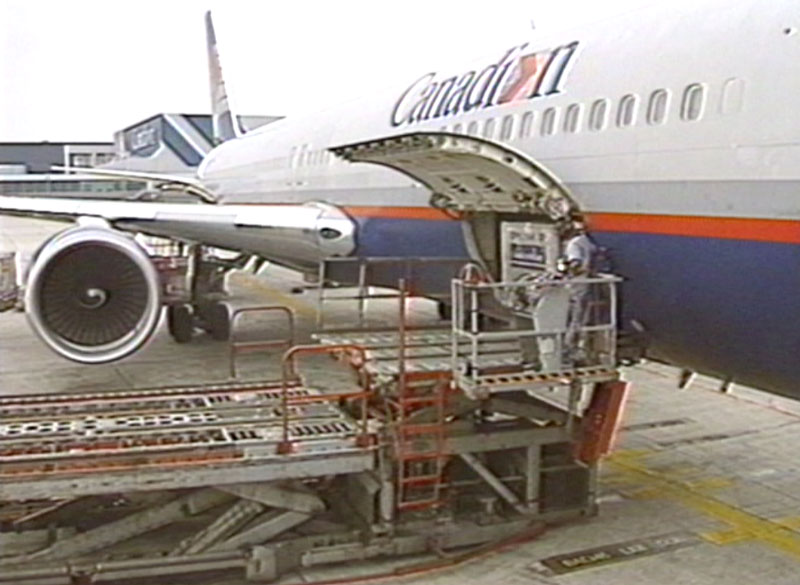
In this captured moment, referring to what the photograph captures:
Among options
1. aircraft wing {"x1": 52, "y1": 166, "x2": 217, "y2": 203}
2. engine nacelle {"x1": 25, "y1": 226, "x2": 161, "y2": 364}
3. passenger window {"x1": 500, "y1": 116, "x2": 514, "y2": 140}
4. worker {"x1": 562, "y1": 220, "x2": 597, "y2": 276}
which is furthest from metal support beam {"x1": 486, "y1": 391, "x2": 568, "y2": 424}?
aircraft wing {"x1": 52, "y1": 166, "x2": 217, "y2": 203}

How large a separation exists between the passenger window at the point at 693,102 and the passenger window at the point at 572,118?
1.20 metres

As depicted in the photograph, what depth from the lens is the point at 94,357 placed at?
1123 cm

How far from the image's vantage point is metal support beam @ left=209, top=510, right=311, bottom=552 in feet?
23.1

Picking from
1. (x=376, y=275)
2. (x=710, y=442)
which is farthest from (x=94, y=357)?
(x=710, y=442)

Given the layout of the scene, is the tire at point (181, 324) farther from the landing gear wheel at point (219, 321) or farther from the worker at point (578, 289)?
the worker at point (578, 289)

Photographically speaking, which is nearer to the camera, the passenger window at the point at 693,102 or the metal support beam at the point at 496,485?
the passenger window at the point at 693,102

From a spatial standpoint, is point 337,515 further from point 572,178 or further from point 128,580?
point 572,178

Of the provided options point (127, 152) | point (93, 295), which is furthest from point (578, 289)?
point (127, 152)

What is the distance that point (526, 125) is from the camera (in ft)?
27.6

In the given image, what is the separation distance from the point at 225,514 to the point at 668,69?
453cm

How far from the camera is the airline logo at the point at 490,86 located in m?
8.27

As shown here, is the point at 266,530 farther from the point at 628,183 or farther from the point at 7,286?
the point at 7,286

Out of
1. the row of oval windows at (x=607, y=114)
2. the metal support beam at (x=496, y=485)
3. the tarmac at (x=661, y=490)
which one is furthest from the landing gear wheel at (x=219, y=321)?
the metal support beam at (x=496, y=485)

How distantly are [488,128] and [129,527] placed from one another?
4.74 meters
